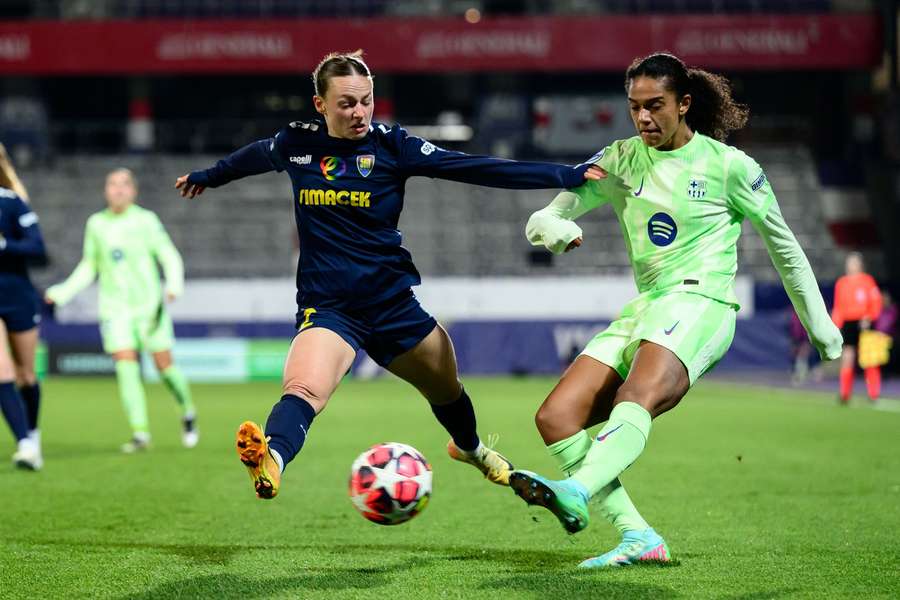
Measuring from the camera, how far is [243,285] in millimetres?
29125

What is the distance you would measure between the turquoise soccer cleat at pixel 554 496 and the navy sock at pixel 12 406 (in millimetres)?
6529

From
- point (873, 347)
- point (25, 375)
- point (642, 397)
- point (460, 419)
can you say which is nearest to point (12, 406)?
point (25, 375)

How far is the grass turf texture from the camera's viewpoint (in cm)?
558

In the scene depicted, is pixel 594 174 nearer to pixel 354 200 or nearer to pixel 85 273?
pixel 354 200

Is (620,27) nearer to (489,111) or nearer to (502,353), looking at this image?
(489,111)

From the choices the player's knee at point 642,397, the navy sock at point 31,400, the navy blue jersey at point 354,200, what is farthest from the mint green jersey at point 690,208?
the navy sock at point 31,400

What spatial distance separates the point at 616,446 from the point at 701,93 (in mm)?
1847

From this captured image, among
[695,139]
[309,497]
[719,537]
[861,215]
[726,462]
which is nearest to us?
[695,139]

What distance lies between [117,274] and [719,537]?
7269mm

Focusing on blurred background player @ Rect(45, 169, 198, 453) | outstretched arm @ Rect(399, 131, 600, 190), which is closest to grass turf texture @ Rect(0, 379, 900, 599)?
blurred background player @ Rect(45, 169, 198, 453)

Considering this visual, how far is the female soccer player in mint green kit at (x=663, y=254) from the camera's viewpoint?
5590 millimetres

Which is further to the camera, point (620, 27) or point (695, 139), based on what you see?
point (620, 27)

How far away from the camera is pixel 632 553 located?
5.89 metres

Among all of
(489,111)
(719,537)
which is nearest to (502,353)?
(489,111)
